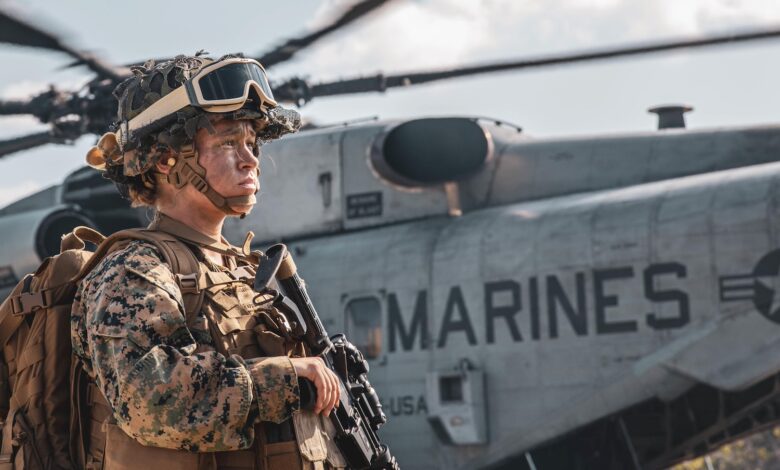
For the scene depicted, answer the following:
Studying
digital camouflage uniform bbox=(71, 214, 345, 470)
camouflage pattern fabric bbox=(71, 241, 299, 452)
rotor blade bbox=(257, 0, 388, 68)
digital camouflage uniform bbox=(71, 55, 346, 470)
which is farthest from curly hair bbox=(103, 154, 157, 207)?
rotor blade bbox=(257, 0, 388, 68)

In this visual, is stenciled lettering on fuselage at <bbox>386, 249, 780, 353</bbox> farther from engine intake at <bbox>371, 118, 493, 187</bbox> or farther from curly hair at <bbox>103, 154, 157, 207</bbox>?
curly hair at <bbox>103, 154, 157, 207</bbox>

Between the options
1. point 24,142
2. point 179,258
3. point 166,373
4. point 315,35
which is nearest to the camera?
point 166,373

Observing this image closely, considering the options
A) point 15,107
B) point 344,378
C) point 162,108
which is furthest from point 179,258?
point 15,107

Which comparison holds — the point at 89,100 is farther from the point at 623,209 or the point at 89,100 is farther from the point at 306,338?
the point at 306,338

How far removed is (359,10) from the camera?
9.48 metres

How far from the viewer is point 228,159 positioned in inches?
125

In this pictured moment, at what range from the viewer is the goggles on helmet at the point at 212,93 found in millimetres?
3119

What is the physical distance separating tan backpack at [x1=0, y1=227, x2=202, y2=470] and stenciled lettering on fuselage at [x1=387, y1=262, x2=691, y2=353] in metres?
6.78

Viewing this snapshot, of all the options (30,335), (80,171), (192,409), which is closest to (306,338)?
(192,409)

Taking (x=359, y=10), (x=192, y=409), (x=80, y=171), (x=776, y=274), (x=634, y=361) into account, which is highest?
(x=359, y=10)

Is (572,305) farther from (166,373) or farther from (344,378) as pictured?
(166,373)

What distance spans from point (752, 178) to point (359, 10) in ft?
10.8

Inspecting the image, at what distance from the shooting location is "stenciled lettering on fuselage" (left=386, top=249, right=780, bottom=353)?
29.8ft

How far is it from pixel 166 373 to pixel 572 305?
724 centimetres
